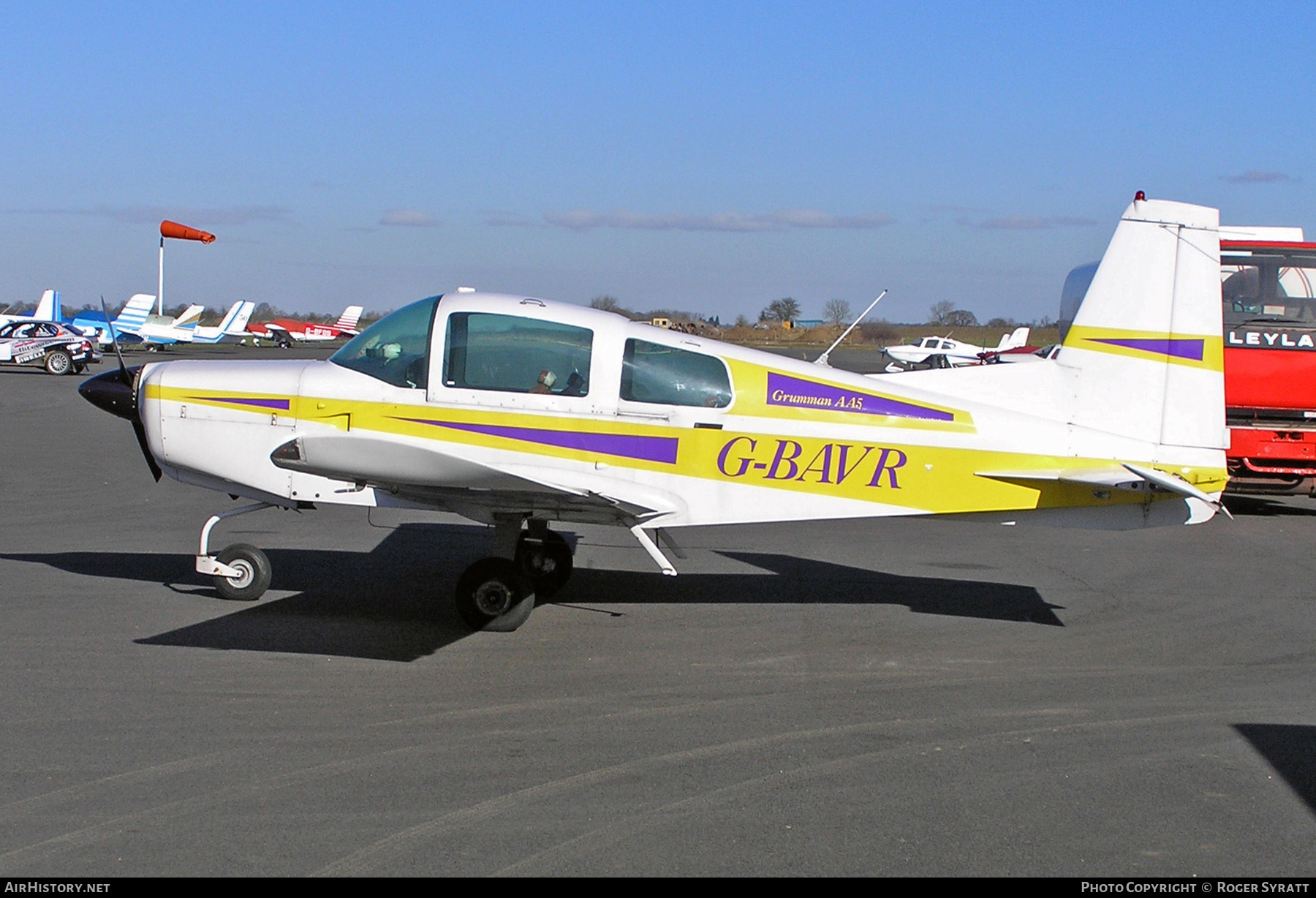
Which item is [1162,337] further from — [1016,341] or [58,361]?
[1016,341]

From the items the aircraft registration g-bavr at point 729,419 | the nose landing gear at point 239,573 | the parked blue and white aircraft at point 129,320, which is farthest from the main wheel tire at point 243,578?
the parked blue and white aircraft at point 129,320

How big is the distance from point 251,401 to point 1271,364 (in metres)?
10.1

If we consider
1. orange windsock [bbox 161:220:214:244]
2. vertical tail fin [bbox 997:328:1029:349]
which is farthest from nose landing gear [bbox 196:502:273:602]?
vertical tail fin [bbox 997:328:1029:349]

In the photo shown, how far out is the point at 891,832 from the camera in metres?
4.14

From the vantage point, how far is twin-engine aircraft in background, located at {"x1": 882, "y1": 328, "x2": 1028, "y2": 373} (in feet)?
144

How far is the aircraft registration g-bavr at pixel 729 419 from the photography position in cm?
695

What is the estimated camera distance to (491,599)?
22.8 ft

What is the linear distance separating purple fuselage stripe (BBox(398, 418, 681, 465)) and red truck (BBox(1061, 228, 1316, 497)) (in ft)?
24.8

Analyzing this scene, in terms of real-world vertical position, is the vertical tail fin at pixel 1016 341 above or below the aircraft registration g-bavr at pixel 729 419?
above

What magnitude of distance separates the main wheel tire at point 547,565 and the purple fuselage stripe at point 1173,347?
397cm

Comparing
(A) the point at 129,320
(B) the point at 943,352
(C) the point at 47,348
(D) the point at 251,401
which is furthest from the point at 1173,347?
(A) the point at 129,320

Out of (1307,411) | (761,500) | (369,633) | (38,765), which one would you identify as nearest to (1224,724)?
(761,500)

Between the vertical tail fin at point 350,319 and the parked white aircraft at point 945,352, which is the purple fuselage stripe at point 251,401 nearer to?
the parked white aircraft at point 945,352

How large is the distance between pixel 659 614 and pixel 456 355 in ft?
6.96
